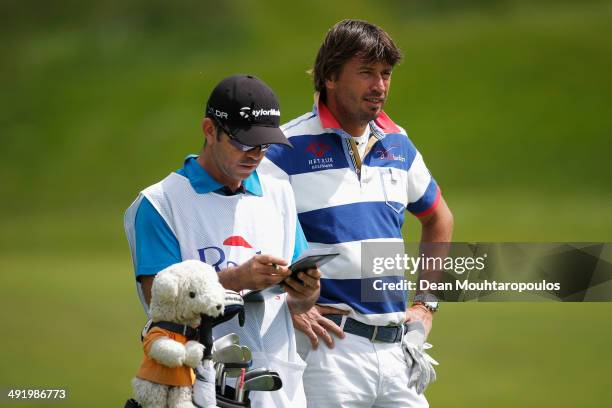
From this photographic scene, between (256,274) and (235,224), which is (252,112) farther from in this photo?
(256,274)

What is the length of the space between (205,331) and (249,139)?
0.65 metres

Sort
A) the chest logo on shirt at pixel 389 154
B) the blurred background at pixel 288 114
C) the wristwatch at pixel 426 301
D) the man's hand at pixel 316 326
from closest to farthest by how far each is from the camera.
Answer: the man's hand at pixel 316 326 → the chest logo on shirt at pixel 389 154 → the wristwatch at pixel 426 301 → the blurred background at pixel 288 114

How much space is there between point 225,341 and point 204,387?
170 mm

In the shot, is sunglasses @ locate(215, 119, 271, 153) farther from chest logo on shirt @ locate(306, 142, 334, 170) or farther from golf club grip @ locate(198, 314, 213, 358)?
chest logo on shirt @ locate(306, 142, 334, 170)

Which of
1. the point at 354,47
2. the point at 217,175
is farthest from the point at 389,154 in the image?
the point at 217,175

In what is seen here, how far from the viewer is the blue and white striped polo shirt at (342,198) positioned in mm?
4520

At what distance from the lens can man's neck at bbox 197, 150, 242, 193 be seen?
3668mm

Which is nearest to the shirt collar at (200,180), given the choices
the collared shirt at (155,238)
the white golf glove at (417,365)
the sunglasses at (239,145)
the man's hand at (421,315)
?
the collared shirt at (155,238)

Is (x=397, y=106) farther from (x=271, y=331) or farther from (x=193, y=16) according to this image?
(x=271, y=331)

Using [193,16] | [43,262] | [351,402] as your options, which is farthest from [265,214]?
[193,16]

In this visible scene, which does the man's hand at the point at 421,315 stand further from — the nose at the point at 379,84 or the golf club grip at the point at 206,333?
the golf club grip at the point at 206,333

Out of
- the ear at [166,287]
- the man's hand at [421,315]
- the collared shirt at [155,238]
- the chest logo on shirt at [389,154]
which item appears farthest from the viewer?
the man's hand at [421,315]

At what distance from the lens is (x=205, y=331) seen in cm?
323

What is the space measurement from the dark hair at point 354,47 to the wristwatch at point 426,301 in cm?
100
